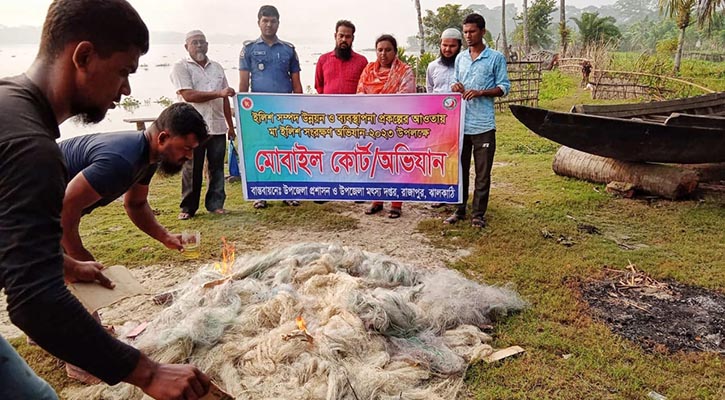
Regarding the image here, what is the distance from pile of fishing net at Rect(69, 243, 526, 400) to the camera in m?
2.34

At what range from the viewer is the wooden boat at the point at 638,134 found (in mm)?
5090

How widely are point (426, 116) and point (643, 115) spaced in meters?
3.81

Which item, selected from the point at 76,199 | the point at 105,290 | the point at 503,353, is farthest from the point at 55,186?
the point at 503,353

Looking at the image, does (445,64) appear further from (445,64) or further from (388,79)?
(388,79)

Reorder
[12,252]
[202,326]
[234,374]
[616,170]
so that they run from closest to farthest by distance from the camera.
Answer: [12,252]
[234,374]
[202,326]
[616,170]

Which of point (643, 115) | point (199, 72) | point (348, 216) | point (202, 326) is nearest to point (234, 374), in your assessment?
point (202, 326)

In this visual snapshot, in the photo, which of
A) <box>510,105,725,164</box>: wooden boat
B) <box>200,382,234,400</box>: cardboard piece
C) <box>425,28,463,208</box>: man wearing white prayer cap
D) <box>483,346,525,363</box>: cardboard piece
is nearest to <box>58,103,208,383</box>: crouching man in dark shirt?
<box>200,382,234,400</box>: cardboard piece

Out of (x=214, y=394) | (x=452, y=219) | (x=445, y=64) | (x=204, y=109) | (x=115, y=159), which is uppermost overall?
(x=445, y=64)

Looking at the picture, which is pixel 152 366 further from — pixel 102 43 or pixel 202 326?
pixel 202 326

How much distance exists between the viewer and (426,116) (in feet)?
16.1

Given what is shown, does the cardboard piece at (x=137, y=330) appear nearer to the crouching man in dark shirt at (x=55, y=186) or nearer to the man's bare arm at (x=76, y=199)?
the man's bare arm at (x=76, y=199)

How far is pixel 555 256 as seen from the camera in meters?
4.07

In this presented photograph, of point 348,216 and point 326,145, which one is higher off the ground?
point 326,145

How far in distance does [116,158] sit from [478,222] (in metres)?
3.45
